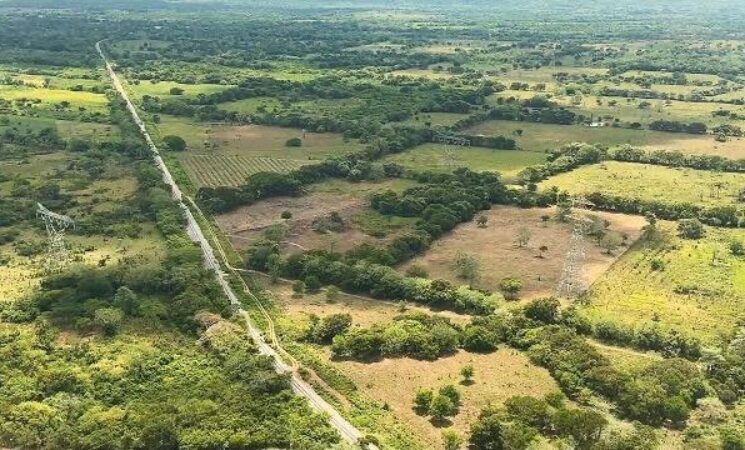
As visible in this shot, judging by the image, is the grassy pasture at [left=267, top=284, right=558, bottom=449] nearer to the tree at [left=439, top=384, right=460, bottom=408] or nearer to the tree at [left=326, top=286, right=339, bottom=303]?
the tree at [left=439, top=384, right=460, bottom=408]

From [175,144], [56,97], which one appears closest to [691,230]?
[175,144]

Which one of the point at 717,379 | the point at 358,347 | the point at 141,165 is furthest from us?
the point at 141,165

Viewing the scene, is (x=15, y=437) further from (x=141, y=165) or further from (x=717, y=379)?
(x=141, y=165)

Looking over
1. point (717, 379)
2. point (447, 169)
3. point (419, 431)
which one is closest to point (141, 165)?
point (447, 169)

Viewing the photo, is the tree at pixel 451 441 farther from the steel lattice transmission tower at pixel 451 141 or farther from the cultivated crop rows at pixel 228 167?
the steel lattice transmission tower at pixel 451 141

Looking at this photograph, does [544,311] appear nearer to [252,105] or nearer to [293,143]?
[293,143]

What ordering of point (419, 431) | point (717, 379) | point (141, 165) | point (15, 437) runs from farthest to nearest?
1. point (141, 165)
2. point (717, 379)
3. point (419, 431)
4. point (15, 437)

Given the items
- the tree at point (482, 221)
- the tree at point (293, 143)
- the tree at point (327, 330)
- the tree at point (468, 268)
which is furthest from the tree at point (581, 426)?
the tree at point (293, 143)
